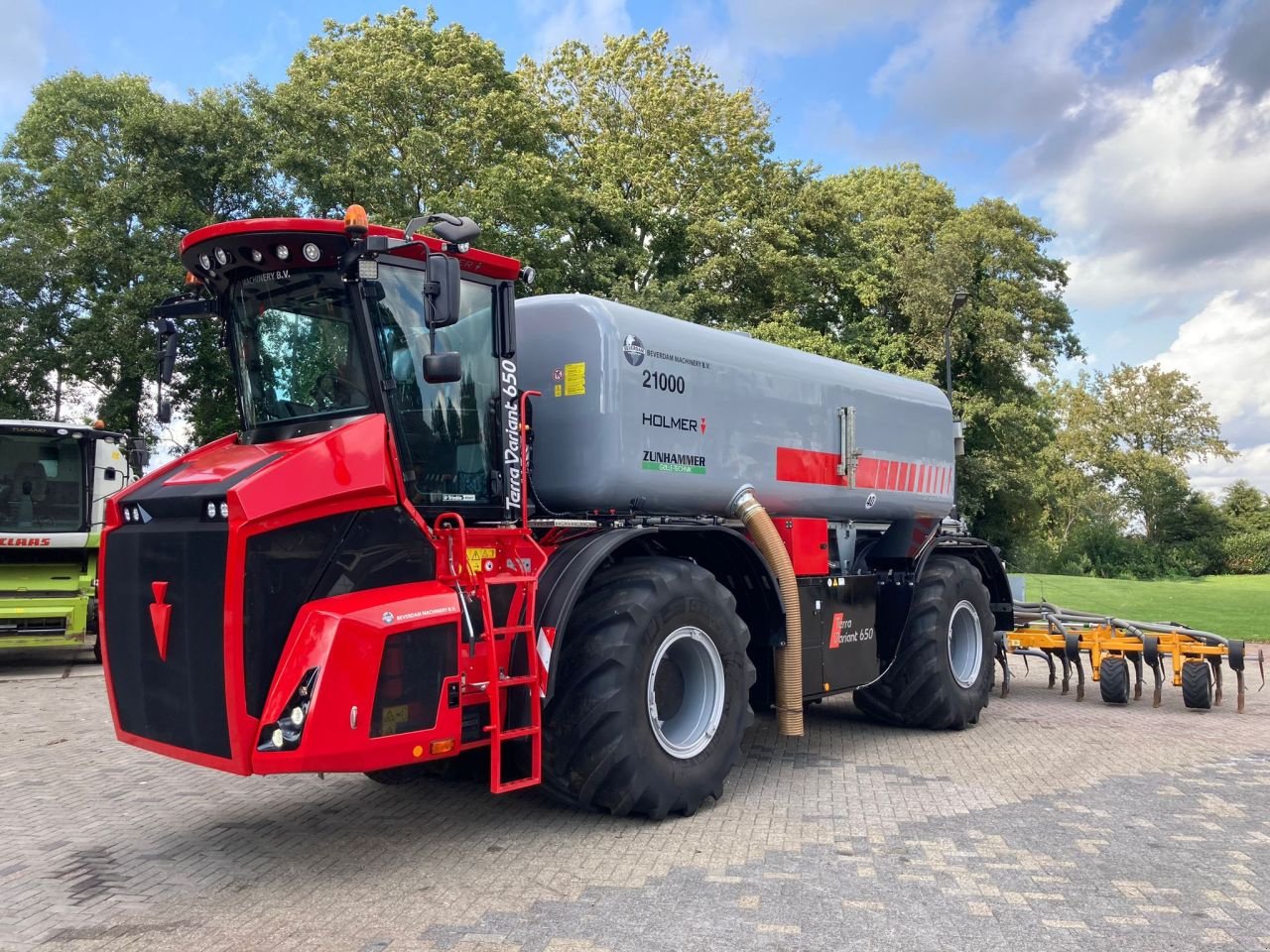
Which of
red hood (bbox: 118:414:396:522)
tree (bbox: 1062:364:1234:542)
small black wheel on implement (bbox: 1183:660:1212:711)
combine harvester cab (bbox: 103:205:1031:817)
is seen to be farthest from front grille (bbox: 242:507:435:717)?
A: tree (bbox: 1062:364:1234:542)

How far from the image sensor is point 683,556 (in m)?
6.86

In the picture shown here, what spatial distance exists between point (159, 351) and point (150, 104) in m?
18.7

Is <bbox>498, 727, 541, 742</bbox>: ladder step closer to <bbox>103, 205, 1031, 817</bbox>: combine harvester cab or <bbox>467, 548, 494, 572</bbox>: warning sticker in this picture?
<bbox>103, 205, 1031, 817</bbox>: combine harvester cab

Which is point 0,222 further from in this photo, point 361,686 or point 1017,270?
point 1017,270

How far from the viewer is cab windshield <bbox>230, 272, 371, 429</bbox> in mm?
5289

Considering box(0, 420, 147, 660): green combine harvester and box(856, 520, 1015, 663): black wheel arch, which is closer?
box(856, 520, 1015, 663): black wheel arch

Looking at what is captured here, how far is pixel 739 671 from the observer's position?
6457 millimetres

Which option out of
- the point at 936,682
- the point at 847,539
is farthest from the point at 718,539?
the point at 936,682

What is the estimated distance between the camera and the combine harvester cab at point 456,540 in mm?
4695

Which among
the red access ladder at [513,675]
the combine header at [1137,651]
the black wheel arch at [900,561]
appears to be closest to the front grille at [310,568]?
the red access ladder at [513,675]

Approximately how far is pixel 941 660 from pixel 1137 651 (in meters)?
3.24

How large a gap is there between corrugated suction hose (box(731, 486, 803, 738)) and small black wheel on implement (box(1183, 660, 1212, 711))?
5457 mm

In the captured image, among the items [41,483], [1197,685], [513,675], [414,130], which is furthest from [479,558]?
[414,130]

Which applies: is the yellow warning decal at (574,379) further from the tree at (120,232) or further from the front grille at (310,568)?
the tree at (120,232)
